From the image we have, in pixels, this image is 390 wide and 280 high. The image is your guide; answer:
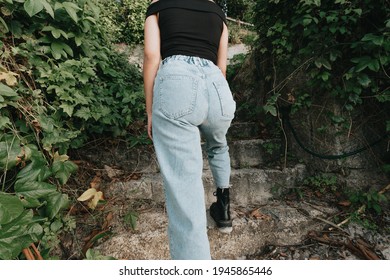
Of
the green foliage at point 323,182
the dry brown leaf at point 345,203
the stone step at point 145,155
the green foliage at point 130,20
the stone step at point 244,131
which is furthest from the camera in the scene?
the green foliage at point 130,20

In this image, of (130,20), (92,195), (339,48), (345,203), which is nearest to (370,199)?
(345,203)

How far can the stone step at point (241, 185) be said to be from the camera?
192 cm

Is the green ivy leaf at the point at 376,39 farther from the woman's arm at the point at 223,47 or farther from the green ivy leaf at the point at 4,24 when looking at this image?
the green ivy leaf at the point at 4,24

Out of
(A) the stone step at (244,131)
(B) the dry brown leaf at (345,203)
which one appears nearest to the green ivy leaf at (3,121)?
(A) the stone step at (244,131)

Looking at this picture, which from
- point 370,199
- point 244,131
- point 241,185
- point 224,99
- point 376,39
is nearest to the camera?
point 224,99

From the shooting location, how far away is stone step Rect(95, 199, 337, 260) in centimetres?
154

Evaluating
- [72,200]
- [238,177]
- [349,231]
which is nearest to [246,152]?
[238,177]

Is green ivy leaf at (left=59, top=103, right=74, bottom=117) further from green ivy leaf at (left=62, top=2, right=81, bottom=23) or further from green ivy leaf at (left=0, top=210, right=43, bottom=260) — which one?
green ivy leaf at (left=0, top=210, right=43, bottom=260)

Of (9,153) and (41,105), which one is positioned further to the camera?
(41,105)

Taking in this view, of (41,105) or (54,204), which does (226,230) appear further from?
(41,105)

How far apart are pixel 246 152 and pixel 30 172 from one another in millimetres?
1753

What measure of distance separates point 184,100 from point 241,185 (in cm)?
118

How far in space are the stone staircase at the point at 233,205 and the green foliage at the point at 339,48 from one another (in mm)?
610

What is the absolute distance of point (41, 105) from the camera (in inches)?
61.3
